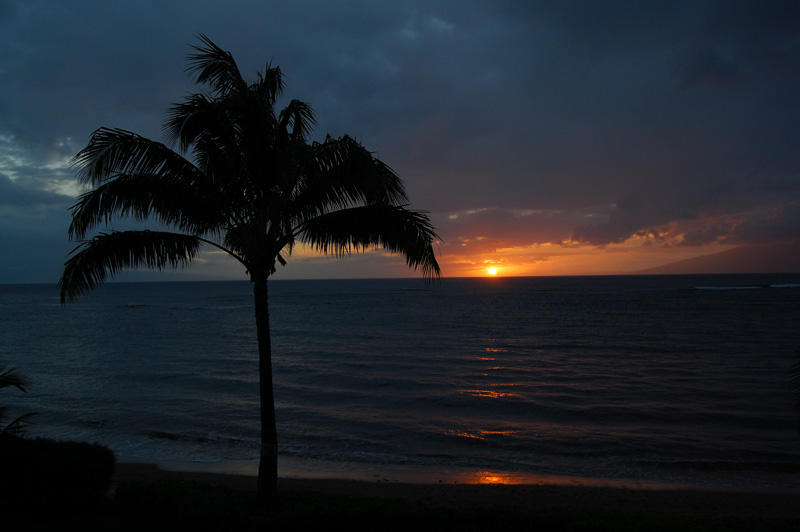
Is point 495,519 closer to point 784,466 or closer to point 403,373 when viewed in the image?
point 784,466

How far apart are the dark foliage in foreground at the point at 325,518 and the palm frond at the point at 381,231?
335 cm

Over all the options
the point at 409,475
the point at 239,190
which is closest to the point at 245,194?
the point at 239,190

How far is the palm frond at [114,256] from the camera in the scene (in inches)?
229

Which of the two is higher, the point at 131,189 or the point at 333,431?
the point at 131,189

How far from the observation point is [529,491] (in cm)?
915

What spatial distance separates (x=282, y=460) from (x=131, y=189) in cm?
799

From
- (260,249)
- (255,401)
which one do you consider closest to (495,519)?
(260,249)

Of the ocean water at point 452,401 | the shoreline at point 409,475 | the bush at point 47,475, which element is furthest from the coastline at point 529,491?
the bush at point 47,475

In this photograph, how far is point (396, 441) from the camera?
1279 centimetres

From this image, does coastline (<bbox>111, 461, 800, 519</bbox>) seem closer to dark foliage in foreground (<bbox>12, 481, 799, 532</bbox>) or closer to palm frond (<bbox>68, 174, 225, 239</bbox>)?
dark foliage in foreground (<bbox>12, 481, 799, 532</bbox>)

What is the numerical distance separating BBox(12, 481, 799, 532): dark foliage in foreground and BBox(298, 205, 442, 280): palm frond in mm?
3346

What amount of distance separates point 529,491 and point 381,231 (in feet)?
20.6

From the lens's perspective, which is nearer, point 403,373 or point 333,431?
point 333,431

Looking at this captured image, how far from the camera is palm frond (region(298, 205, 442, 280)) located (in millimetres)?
6363
